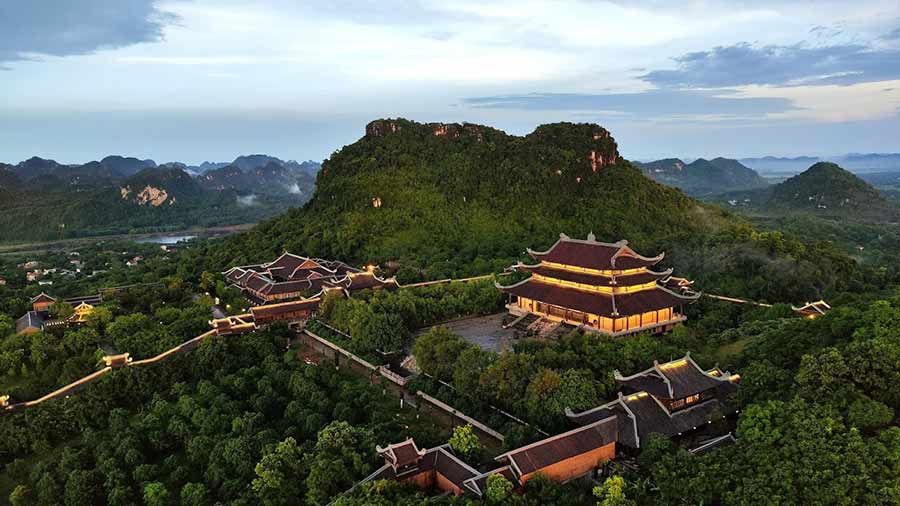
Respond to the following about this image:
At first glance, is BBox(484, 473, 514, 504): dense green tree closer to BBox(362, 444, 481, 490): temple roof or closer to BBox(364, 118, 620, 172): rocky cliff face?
BBox(362, 444, 481, 490): temple roof

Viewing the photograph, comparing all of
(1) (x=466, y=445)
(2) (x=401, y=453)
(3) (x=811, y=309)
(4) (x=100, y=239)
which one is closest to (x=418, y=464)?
(2) (x=401, y=453)

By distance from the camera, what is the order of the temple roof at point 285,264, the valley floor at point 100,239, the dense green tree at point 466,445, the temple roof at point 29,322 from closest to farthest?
1. the dense green tree at point 466,445
2. the temple roof at point 29,322
3. the temple roof at point 285,264
4. the valley floor at point 100,239

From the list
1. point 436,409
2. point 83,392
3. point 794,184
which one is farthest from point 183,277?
point 794,184

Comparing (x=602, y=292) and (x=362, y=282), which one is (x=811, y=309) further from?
(x=362, y=282)

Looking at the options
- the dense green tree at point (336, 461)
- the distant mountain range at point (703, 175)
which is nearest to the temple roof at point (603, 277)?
the dense green tree at point (336, 461)

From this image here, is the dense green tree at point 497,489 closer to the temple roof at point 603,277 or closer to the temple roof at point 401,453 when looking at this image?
the temple roof at point 401,453

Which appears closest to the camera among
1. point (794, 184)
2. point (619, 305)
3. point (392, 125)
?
point (619, 305)

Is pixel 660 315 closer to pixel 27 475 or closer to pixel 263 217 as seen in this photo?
pixel 27 475
